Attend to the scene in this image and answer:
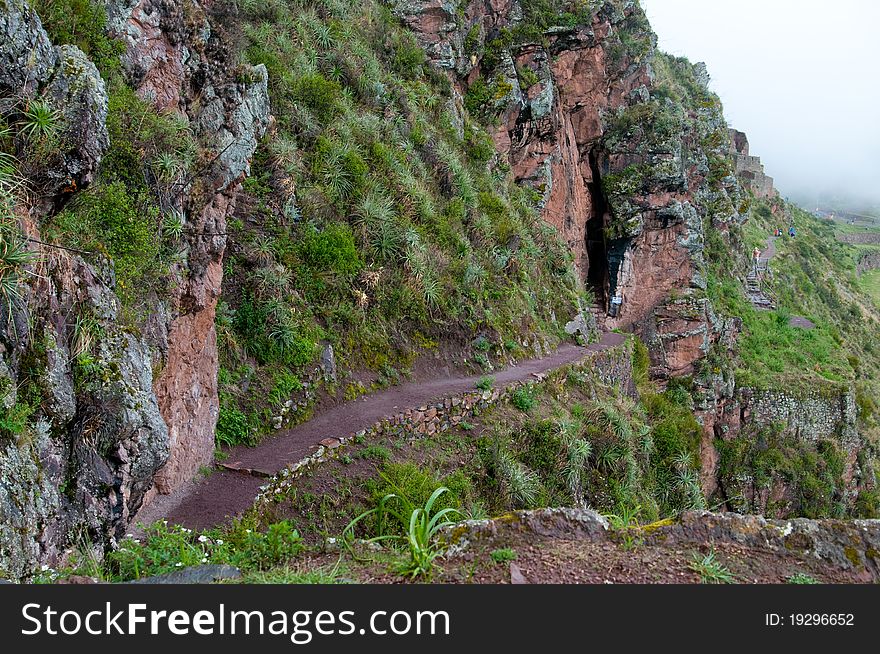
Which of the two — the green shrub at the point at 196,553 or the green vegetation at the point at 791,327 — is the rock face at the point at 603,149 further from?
the green shrub at the point at 196,553

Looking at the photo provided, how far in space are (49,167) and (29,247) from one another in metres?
0.81

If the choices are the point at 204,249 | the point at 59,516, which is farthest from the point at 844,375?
the point at 59,516

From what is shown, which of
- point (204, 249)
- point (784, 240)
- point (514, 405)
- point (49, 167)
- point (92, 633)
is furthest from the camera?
point (784, 240)

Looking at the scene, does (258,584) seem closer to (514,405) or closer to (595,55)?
(514,405)

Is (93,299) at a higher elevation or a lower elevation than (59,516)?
higher

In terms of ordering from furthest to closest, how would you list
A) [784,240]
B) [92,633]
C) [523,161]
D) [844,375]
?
1. [784,240]
2. [844,375]
3. [523,161]
4. [92,633]

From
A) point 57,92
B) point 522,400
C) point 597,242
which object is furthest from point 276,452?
point 597,242

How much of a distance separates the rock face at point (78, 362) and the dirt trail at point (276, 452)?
318 mm

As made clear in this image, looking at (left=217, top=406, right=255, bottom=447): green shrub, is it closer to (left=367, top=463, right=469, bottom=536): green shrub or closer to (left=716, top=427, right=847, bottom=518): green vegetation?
(left=367, top=463, right=469, bottom=536): green shrub

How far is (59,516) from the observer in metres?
4.11

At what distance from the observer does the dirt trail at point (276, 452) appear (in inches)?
236

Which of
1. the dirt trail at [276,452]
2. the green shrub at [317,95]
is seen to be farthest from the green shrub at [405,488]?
the green shrub at [317,95]

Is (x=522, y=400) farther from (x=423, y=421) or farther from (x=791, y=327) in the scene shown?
(x=791, y=327)

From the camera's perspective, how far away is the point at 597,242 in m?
26.2
